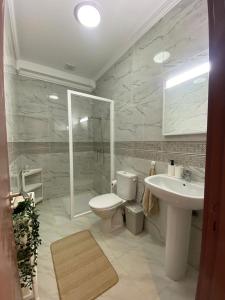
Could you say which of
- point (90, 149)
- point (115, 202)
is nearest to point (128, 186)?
point (115, 202)

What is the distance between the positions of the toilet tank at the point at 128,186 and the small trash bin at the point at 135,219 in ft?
0.51

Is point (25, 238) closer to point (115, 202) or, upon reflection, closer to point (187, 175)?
point (115, 202)

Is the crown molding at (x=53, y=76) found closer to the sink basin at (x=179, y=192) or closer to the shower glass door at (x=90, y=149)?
the shower glass door at (x=90, y=149)

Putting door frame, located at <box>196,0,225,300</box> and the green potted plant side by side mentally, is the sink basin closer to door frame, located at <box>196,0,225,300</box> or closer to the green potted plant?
door frame, located at <box>196,0,225,300</box>

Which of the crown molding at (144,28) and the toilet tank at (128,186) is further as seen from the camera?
the toilet tank at (128,186)

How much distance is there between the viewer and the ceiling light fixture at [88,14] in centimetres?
149

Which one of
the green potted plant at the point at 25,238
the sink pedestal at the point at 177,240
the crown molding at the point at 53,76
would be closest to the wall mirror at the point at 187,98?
the sink pedestal at the point at 177,240

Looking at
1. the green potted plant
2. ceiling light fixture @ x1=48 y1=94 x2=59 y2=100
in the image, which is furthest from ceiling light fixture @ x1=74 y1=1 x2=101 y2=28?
the green potted plant

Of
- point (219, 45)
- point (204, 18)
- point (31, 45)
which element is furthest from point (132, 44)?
point (219, 45)

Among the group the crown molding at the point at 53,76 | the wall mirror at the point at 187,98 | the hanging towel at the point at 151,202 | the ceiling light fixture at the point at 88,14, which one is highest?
the ceiling light fixture at the point at 88,14

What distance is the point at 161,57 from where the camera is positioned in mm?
1673

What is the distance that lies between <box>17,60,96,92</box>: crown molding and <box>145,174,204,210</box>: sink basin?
261cm

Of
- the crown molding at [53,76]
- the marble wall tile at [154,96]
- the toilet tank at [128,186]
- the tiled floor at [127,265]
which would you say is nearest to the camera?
the tiled floor at [127,265]

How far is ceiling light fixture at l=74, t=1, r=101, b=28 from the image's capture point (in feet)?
4.89
